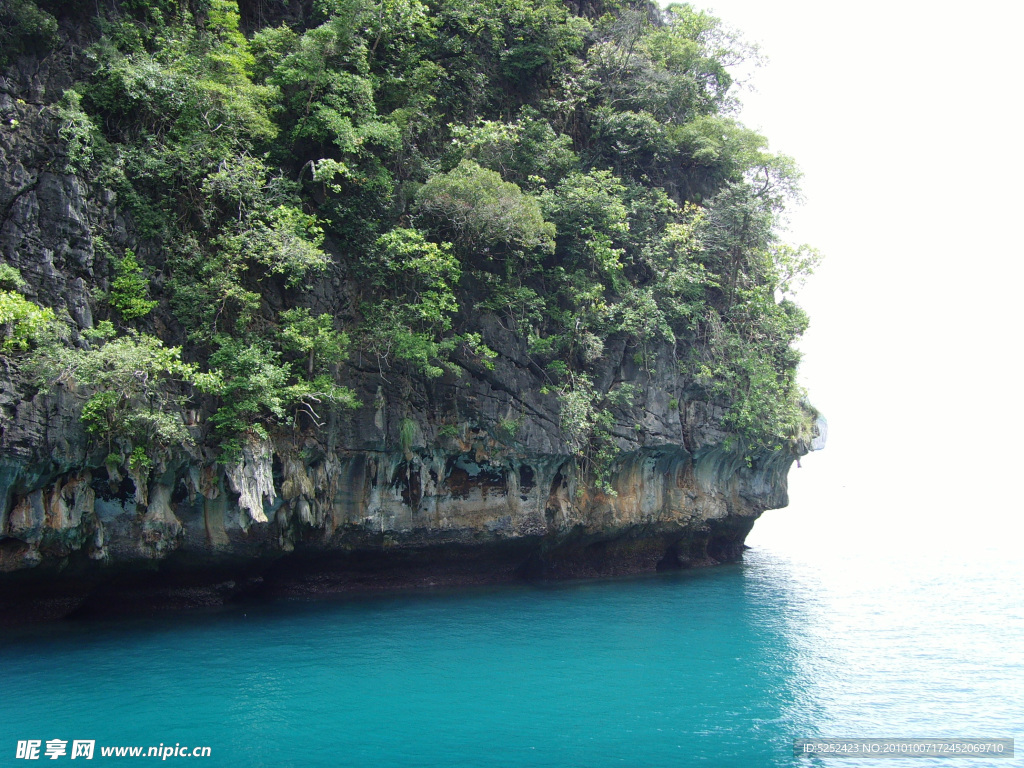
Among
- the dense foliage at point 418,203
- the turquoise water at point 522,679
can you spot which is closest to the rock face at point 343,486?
the dense foliage at point 418,203

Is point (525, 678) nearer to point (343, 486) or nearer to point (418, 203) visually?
point (343, 486)

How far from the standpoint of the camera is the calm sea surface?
984cm

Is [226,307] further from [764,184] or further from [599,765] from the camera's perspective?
[764,184]

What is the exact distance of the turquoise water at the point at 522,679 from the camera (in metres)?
9.84

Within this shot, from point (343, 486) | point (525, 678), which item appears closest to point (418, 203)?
point (343, 486)

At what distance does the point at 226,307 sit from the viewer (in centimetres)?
1468

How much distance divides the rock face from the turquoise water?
1.17 m

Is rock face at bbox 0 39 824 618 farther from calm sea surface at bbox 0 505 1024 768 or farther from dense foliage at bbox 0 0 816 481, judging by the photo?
calm sea surface at bbox 0 505 1024 768

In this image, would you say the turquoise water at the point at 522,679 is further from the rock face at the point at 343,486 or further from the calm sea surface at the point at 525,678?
the rock face at the point at 343,486

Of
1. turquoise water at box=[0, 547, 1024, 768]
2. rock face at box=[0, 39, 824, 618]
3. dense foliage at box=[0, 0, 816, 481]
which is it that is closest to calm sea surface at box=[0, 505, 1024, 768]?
turquoise water at box=[0, 547, 1024, 768]

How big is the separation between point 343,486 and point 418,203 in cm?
687

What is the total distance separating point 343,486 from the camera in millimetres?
16703

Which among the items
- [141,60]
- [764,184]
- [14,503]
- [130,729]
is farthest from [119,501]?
[764,184]

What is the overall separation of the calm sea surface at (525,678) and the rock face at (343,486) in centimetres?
123
